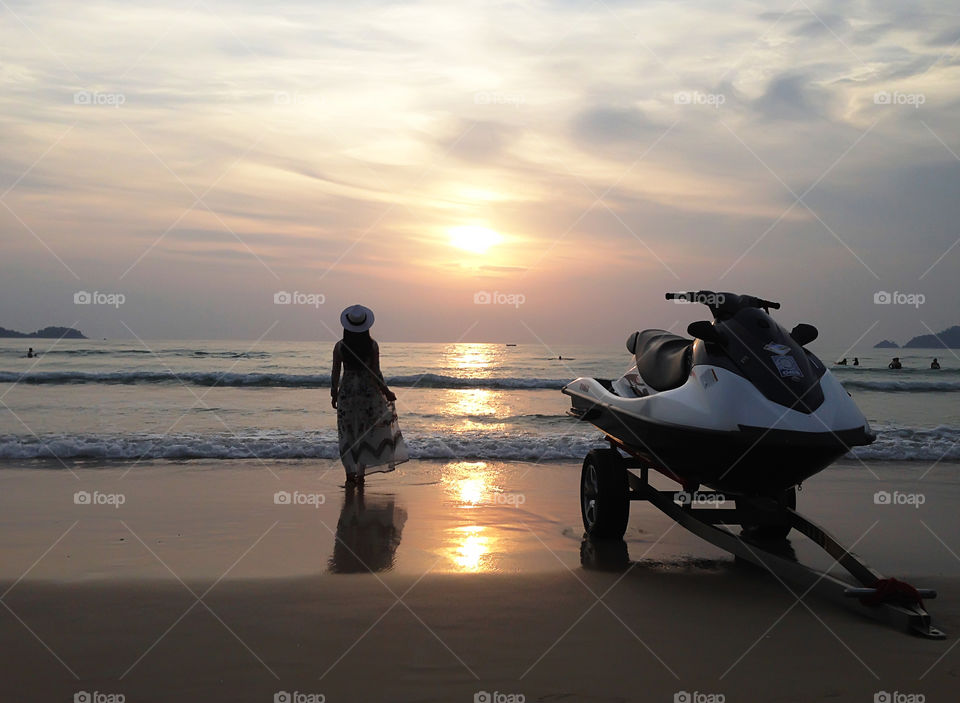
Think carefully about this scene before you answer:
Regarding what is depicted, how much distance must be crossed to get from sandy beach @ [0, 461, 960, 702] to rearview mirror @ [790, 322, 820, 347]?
1.68 meters

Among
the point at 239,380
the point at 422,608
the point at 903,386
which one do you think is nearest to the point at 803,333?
the point at 422,608

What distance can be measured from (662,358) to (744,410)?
1.27 meters

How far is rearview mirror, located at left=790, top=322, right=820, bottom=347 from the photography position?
6074 millimetres

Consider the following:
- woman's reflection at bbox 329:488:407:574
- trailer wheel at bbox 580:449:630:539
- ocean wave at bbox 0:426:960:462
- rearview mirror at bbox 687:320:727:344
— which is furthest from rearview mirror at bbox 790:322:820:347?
ocean wave at bbox 0:426:960:462

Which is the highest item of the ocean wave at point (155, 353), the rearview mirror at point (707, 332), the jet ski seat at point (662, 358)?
the rearview mirror at point (707, 332)

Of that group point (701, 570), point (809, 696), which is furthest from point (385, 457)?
point (809, 696)

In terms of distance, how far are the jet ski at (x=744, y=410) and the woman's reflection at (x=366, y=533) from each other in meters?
2.14

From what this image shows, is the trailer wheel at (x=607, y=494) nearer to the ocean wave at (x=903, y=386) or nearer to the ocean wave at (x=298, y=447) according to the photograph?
the ocean wave at (x=298, y=447)

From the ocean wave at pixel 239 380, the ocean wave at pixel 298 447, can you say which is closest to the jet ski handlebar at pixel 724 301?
the ocean wave at pixel 298 447

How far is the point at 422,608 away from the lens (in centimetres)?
515

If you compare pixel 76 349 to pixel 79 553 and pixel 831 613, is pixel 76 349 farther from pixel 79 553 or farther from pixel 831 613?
pixel 831 613

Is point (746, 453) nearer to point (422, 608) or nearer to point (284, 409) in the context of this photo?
point (422, 608)

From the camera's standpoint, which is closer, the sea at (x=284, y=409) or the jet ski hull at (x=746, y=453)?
the jet ski hull at (x=746, y=453)

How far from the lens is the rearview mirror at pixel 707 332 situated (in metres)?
5.83
